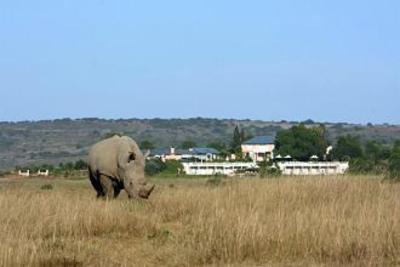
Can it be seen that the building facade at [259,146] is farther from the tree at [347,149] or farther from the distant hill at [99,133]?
the tree at [347,149]

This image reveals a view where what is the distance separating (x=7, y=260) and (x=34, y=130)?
150654 millimetres

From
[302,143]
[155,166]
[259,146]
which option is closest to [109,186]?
[155,166]

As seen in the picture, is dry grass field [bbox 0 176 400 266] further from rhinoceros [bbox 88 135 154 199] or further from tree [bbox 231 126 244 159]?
tree [bbox 231 126 244 159]

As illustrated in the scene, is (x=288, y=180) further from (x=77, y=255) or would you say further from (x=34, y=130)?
(x=34, y=130)

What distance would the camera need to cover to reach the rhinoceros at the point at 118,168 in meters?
20.2

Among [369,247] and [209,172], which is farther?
[209,172]

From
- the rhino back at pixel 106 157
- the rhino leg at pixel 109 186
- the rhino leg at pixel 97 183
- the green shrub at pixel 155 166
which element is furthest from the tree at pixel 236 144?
the rhino leg at pixel 109 186

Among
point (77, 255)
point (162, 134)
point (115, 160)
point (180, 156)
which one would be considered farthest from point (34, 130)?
point (77, 255)

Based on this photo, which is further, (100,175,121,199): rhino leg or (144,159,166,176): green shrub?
(144,159,166,176): green shrub

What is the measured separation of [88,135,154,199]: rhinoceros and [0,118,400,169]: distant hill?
95.3 meters

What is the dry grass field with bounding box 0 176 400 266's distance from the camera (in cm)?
1073

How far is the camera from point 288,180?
18516mm

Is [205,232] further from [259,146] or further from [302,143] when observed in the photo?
[259,146]

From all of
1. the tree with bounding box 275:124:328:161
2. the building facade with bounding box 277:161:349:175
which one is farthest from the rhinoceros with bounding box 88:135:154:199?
the tree with bounding box 275:124:328:161
